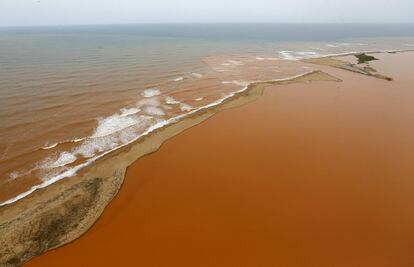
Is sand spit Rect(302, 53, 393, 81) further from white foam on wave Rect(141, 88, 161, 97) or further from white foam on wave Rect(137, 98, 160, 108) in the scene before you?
white foam on wave Rect(137, 98, 160, 108)

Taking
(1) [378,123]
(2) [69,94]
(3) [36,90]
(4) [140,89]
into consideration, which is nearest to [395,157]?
(1) [378,123]

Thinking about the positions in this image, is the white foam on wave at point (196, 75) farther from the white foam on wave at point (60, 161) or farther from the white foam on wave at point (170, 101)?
the white foam on wave at point (60, 161)

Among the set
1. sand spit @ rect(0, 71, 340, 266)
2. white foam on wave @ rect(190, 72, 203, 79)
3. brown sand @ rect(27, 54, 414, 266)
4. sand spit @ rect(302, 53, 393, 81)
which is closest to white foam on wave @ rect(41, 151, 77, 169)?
sand spit @ rect(0, 71, 340, 266)

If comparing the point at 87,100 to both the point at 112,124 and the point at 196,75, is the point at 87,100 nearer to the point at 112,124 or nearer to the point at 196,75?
the point at 112,124

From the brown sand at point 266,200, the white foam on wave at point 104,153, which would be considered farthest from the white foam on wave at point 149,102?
the brown sand at point 266,200

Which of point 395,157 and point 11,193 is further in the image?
point 395,157

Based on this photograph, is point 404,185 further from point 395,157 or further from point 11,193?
point 11,193

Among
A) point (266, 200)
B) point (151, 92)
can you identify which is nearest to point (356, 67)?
point (151, 92)
